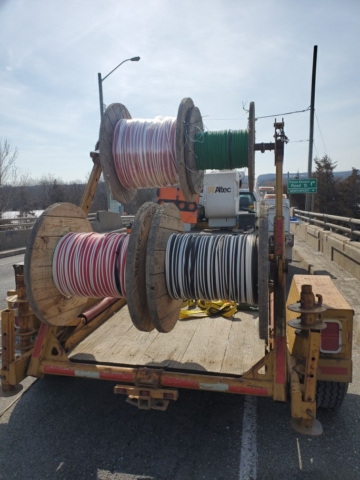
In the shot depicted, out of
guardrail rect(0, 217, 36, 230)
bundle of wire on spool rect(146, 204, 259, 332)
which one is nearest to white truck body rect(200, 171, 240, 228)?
guardrail rect(0, 217, 36, 230)

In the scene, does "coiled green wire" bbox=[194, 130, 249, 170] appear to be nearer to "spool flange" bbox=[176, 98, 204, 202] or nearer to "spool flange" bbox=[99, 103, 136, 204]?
"spool flange" bbox=[176, 98, 204, 202]

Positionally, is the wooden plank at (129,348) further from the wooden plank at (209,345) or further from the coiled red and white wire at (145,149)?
the coiled red and white wire at (145,149)

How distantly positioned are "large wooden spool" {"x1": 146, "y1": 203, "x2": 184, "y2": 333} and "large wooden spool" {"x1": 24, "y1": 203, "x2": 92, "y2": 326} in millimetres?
1023

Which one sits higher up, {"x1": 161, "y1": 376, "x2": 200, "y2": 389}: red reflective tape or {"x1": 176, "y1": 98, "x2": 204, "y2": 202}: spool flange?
{"x1": 176, "y1": 98, "x2": 204, "y2": 202}: spool flange

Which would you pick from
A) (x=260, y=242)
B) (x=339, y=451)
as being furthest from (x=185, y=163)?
(x=339, y=451)

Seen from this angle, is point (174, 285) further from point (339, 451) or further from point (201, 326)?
point (339, 451)

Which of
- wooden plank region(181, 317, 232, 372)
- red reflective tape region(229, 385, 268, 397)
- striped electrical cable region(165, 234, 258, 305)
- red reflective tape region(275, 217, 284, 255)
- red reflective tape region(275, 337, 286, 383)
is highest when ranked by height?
red reflective tape region(275, 217, 284, 255)

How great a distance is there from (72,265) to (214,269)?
130cm

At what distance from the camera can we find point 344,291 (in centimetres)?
670

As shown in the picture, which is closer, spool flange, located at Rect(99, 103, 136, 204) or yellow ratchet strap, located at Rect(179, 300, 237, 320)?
spool flange, located at Rect(99, 103, 136, 204)

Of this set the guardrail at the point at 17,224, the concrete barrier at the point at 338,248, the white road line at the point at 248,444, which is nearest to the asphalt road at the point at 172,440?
the white road line at the point at 248,444

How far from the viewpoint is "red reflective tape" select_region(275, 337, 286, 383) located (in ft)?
9.06

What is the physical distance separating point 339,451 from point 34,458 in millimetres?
2313

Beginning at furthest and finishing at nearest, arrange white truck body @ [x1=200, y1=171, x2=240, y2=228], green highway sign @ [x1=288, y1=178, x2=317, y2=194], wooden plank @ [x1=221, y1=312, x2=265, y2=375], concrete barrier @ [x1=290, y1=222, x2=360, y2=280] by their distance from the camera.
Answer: green highway sign @ [x1=288, y1=178, x2=317, y2=194]
white truck body @ [x1=200, y1=171, x2=240, y2=228]
concrete barrier @ [x1=290, y1=222, x2=360, y2=280]
wooden plank @ [x1=221, y1=312, x2=265, y2=375]
